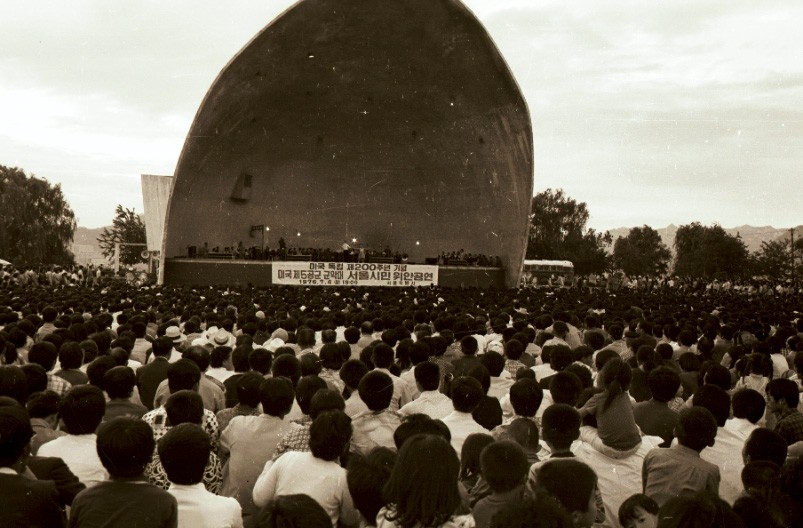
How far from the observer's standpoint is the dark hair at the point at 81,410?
13.9 feet

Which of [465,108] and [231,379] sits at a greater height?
[465,108]

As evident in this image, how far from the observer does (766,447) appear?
4043 mm

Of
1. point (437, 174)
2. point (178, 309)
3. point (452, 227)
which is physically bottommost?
point (178, 309)

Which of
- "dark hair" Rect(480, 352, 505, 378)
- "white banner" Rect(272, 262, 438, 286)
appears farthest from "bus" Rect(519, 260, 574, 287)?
"dark hair" Rect(480, 352, 505, 378)

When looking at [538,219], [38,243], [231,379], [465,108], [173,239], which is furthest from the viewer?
[538,219]

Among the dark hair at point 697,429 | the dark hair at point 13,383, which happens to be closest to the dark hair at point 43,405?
the dark hair at point 13,383

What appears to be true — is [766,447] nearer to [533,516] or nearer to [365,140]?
[533,516]

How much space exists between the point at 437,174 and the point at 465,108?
492 cm

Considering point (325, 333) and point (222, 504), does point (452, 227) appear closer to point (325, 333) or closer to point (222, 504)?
point (325, 333)

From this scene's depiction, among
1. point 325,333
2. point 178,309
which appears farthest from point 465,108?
point 325,333

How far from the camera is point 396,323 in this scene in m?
12.0

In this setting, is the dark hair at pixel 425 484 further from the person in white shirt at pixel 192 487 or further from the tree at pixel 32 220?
the tree at pixel 32 220

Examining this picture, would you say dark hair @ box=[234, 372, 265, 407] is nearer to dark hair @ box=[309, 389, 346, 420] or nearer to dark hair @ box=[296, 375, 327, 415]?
dark hair @ box=[296, 375, 327, 415]

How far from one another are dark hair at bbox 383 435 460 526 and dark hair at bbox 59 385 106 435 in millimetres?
2135
